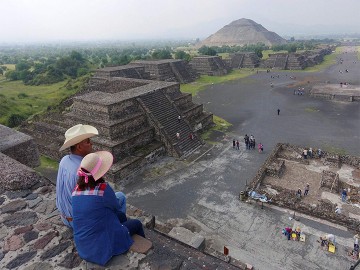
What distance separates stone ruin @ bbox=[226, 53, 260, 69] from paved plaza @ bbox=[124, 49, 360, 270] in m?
33.7

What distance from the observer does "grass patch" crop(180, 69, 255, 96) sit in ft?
123

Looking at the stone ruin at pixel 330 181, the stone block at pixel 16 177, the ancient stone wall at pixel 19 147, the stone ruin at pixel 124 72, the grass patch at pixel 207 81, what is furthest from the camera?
the grass patch at pixel 207 81

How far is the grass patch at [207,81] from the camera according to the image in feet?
123

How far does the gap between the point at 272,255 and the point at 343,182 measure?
6754mm

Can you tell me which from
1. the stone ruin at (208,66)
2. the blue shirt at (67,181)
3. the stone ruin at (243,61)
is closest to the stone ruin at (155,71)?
the stone ruin at (208,66)

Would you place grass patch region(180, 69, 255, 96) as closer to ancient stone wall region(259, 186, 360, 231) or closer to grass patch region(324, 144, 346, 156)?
grass patch region(324, 144, 346, 156)

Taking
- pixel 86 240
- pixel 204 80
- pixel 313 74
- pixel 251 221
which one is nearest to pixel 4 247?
pixel 86 240

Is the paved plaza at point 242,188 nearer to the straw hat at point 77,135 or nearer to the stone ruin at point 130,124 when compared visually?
the stone ruin at point 130,124

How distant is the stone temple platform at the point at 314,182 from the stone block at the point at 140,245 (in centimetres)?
898

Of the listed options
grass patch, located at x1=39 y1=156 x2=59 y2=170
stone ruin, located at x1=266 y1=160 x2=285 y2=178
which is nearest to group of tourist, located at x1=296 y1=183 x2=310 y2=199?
stone ruin, located at x1=266 y1=160 x2=285 y2=178

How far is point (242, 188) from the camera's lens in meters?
13.2

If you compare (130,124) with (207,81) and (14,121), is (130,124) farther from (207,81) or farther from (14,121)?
(207,81)

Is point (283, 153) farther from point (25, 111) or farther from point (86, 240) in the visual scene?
point (25, 111)

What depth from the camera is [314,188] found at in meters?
13.4
